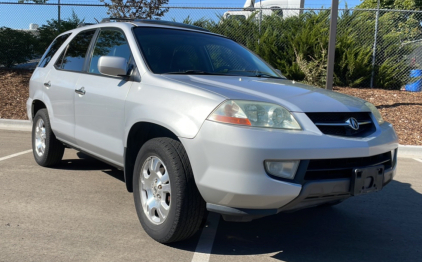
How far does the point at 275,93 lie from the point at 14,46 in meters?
12.3

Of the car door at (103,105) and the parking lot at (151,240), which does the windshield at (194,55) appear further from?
the parking lot at (151,240)

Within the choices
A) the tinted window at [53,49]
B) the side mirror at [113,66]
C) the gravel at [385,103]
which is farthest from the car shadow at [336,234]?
the gravel at [385,103]

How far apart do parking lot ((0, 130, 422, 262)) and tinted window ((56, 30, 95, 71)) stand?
1.34 metres

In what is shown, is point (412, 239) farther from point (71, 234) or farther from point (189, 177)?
point (71, 234)

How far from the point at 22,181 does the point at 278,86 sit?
3234mm

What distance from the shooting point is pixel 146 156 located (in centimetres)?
350

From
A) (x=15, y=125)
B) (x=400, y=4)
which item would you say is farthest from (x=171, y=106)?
(x=400, y=4)

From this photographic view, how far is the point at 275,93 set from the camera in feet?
11.0

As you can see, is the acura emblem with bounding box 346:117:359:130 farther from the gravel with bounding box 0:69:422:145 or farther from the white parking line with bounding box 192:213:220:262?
the gravel with bounding box 0:69:422:145

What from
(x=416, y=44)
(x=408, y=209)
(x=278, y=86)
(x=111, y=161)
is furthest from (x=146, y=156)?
(x=416, y=44)

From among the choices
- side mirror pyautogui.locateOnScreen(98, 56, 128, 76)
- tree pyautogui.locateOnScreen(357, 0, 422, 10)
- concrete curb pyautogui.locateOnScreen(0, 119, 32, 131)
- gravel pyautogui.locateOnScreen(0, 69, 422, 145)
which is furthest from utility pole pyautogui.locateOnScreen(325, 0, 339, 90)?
tree pyautogui.locateOnScreen(357, 0, 422, 10)

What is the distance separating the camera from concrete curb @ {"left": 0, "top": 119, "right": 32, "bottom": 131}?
9.27 meters

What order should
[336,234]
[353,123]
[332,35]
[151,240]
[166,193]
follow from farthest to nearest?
[332,35] < [336,234] < [151,240] < [166,193] < [353,123]

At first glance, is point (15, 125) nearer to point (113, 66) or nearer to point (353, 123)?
point (113, 66)
